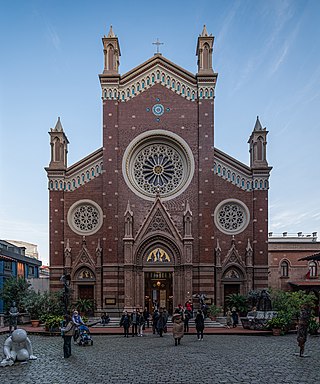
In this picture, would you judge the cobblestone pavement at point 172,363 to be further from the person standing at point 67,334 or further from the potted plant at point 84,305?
the potted plant at point 84,305

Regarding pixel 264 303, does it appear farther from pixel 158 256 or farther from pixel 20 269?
pixel 20 269

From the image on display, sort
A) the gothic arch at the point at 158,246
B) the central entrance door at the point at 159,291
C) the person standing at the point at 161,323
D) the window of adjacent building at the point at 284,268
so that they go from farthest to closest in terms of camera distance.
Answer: the window of adjacent building at the point at 284,268
the central entrance door at the point at 159,291
the gothic arch at the point at 158,246
the person standing at the point at 161,323

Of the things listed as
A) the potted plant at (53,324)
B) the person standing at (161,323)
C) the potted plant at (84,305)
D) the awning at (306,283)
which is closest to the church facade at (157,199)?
the potted plant at (84,305)

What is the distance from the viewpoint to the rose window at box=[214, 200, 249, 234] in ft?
139

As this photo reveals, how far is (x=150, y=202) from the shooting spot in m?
41.8

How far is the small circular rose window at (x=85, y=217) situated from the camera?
42281 mm

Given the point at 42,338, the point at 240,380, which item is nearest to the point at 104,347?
the point at 42,338

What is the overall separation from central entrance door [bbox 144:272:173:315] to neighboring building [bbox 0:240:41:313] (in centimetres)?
1403

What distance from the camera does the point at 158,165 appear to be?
141 feet

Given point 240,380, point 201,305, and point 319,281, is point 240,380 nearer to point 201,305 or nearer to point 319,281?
point 201,305

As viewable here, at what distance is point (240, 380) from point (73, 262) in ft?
96.0

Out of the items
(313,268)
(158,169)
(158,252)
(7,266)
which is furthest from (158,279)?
(313,268)

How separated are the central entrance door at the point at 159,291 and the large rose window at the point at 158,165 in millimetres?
7092

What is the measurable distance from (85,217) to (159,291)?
9.25 m
